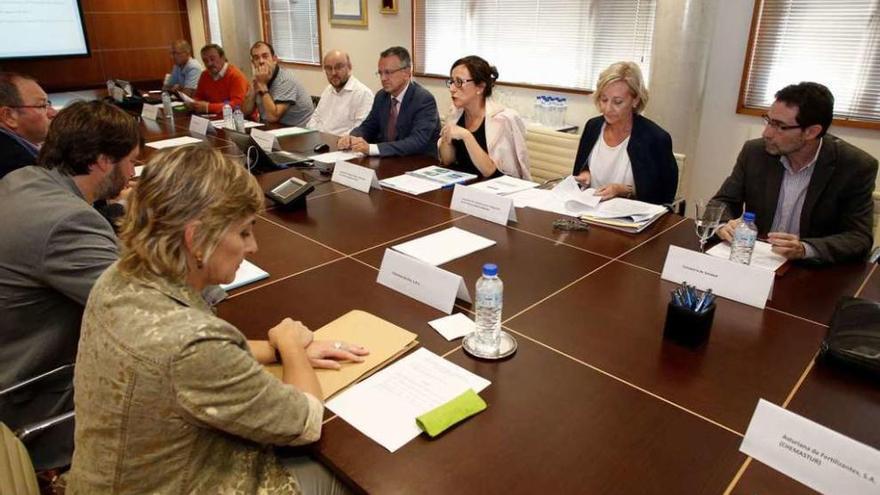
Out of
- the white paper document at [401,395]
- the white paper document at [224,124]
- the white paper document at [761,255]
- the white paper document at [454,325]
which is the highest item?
the white paper document at [224,124]

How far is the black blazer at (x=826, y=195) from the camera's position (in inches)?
69.5

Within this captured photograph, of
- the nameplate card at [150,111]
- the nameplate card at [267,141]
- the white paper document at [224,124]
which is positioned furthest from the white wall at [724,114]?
the nameplate card at [150,111]

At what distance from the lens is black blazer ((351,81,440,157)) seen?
3213mm

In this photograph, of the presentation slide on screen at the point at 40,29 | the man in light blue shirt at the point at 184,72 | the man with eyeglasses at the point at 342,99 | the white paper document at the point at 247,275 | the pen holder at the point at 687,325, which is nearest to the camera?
the pen holder at the point at 687,325

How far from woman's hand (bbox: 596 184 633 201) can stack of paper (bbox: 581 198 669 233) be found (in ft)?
0.29

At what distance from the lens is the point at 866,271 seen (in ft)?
5.54

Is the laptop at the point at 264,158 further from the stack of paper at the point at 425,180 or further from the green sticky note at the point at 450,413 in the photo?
the green sticky note at the point at 450,413

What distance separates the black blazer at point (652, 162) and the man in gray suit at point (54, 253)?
202 centimetres

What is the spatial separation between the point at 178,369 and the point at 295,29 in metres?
6.89

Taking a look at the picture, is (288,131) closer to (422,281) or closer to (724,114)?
(422,281)

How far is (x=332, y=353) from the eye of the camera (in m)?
1.21

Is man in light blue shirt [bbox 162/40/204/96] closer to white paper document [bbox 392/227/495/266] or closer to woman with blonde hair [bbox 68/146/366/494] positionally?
white paper document [bbox 392/227/495/266]

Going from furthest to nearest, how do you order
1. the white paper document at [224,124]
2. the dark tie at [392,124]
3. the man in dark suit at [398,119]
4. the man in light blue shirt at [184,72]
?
1. the man in light blue shirt at [184,72]
2. the white paper document at [224,124]
3. the dark tie at [392,124]
4. the man in dark suit at [398,119]

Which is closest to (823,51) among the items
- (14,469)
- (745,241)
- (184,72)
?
(745,241)
